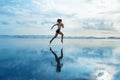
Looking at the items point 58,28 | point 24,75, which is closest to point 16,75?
point 24,75

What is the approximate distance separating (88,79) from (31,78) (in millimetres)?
2141

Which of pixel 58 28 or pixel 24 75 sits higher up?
pixel 58 28

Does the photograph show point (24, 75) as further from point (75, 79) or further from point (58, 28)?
point (58, 28)

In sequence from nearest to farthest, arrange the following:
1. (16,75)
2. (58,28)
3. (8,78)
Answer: (8,78), (16,75), (58,28)

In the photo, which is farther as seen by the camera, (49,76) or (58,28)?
(58,28)

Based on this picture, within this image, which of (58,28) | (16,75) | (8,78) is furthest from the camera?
(58,28)

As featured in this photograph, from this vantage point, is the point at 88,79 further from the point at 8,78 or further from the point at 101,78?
the point at 8,78

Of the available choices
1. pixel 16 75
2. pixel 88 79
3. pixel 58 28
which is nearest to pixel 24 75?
pixel 16 75

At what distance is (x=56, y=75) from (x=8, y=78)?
196 cm

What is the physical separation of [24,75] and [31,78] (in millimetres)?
708

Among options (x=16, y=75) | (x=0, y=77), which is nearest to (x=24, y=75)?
(x=16, y=75)

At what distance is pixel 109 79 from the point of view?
9.79 metres

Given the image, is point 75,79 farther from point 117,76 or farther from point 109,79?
point 117,76

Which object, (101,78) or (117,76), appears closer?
(101,78)
